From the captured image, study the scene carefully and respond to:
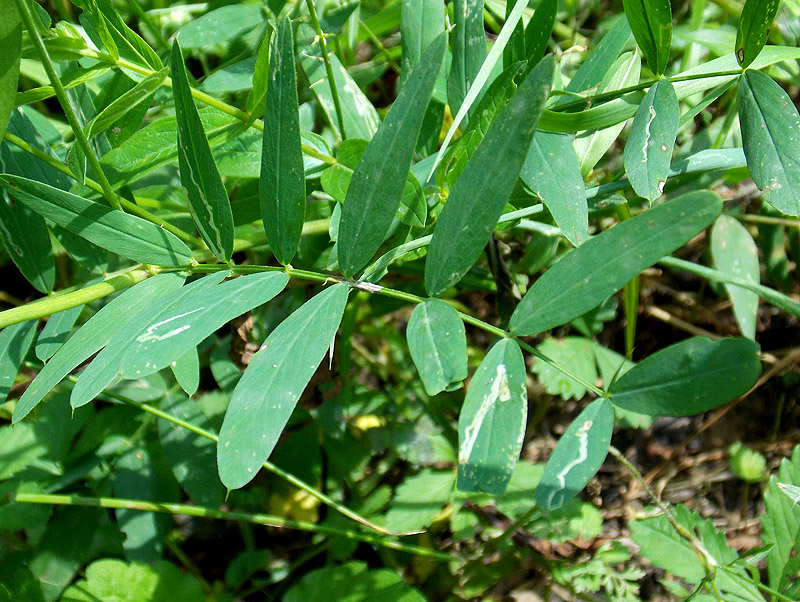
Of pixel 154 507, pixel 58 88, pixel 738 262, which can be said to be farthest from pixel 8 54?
pixel 738 262

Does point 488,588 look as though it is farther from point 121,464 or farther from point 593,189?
point 593,189

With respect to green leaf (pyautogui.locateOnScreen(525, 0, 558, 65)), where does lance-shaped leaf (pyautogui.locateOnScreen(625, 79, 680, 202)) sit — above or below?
below

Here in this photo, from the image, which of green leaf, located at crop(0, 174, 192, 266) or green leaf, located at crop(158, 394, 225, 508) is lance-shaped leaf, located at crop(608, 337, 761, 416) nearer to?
green leaf, located at crop(0, 174, 192, 266)

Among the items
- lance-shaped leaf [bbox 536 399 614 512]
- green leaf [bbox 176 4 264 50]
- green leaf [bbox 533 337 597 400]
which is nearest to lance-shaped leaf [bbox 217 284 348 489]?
lance-shaped leaf [bbox 536 399 614 512]

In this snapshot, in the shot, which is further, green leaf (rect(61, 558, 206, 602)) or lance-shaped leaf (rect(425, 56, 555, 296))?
green leaf (rect(61, 558, 206, 602))

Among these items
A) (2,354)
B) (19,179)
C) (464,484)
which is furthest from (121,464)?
(464,484)

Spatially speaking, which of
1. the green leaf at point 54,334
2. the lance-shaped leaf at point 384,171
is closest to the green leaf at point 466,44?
the lance-shaped leaf at point 384,171

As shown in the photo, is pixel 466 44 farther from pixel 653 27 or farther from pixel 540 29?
pixel 653 27
